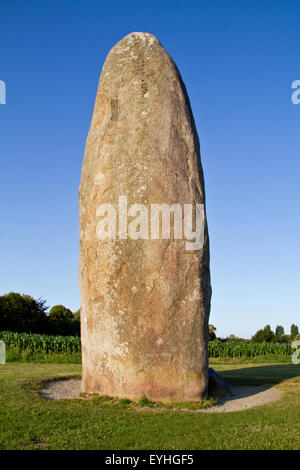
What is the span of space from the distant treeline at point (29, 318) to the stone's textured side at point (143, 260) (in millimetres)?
24416

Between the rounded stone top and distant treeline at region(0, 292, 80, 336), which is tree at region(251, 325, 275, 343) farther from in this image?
the rounded stone top

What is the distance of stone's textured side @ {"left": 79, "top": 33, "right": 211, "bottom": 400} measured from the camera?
27.2ft

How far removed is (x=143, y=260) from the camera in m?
8.44

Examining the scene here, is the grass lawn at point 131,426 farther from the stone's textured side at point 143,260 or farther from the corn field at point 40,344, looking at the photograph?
the corn field at point 40,344

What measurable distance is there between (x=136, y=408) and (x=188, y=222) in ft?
11.1

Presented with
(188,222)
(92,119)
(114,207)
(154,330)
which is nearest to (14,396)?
(154,330)

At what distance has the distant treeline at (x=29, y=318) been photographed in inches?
1258

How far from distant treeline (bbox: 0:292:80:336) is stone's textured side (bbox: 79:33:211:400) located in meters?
24.4

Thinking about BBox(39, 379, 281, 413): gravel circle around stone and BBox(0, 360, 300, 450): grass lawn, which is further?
BBox(39, 379, 281, 413): gravel circle around stone

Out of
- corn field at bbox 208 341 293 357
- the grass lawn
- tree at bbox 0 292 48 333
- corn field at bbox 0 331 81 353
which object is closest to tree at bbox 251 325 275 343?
corn field at bbox 208 341 293 357

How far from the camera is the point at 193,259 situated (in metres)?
8.65

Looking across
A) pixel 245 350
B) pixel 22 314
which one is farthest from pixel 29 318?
pixel 245 350
